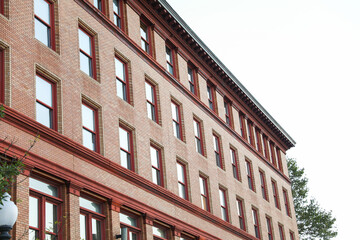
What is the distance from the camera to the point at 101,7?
3253cm

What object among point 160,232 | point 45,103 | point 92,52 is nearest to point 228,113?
point 160,232

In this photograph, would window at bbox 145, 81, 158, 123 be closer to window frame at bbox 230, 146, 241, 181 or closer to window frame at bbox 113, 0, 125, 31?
window frame at bbox 113, 0, 125, 31

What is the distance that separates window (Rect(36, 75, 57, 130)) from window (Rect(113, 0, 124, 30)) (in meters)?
8.76

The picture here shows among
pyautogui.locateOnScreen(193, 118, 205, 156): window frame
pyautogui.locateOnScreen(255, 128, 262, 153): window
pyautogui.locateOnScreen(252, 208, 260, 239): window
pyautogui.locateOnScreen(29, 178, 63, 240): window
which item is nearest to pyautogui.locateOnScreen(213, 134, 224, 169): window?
pyautogui.locateOnScreen(193, 118, 205, 156): window frame

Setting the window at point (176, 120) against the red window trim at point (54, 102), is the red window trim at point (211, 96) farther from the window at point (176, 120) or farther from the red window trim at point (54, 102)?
the red window trim at point (54, 102)

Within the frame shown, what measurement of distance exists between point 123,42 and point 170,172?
24.9 feet

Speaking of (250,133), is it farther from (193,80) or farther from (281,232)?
(193,80)

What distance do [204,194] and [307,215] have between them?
43269mm

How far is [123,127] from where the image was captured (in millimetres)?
30953

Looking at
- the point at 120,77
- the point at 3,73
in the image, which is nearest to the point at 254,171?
the point at 120,77

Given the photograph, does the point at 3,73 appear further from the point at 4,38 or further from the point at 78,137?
the point at 78,137

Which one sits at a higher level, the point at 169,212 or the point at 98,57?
the point at 98,57

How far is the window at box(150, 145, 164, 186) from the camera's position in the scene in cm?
3279

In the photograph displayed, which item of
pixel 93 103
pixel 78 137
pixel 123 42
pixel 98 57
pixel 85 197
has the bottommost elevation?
pixel 85 197
